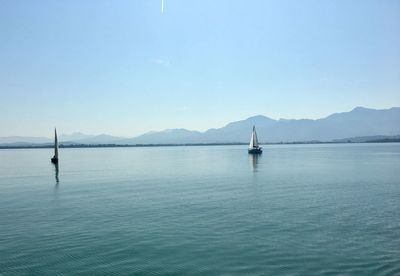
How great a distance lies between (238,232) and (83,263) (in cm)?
1386

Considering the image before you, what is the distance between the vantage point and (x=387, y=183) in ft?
206

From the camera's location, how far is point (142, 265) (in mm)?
23578

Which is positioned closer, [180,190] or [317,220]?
[317,220]

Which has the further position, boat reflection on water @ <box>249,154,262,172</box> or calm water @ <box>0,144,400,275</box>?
boat reflection on water @ <box>249,154,262,172</box>

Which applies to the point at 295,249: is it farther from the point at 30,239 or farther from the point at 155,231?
the point at 30,239

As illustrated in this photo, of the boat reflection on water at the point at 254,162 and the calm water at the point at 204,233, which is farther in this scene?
the boat reflection on water at the point at 254,162

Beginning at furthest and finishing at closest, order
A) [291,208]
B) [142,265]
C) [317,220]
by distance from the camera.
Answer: [291,208] < [317,220] < [142,265]


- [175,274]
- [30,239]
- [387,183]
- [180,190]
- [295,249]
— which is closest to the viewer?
[175,274]

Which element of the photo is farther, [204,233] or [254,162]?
[254,162]

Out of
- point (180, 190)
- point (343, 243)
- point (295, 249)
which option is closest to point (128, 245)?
point (295, 249)

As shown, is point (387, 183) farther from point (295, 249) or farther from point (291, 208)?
point (295, 249)

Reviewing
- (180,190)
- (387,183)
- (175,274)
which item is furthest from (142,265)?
(387,183)

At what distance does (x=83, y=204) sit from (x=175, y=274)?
28.7 meters


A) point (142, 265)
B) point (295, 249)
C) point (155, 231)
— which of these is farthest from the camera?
point (155, 231)
